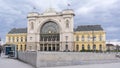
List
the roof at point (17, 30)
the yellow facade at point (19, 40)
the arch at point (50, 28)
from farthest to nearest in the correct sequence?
the roof at point (17, 30), the yellow facade at point (19, 40), the arch at point (50, 28)

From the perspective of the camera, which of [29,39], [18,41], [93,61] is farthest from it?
[18,41]

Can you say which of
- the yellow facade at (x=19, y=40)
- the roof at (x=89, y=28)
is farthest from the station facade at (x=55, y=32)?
the yellow facade at (x=19, y=40)

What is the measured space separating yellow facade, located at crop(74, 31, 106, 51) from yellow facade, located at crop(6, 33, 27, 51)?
2542 centimetres

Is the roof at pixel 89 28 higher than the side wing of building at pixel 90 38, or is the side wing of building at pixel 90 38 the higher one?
the roof at pixel 89 28

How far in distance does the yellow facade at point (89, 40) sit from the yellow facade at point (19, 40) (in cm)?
2542

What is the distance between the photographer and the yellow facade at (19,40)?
11819 centimetres

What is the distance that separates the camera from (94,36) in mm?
105375

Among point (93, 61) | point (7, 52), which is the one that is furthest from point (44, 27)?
point (93, 61)

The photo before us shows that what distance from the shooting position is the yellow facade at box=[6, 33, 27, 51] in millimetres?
118188

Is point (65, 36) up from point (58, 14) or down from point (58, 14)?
down

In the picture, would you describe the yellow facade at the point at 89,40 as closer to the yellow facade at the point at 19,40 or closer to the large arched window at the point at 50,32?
the large arched window at the point at 50,32

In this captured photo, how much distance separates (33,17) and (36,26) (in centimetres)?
458

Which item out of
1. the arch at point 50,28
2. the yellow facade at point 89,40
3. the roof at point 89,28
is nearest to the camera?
the yellow facade at point 89,40

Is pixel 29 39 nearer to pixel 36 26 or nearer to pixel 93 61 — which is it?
pixel 36 26
